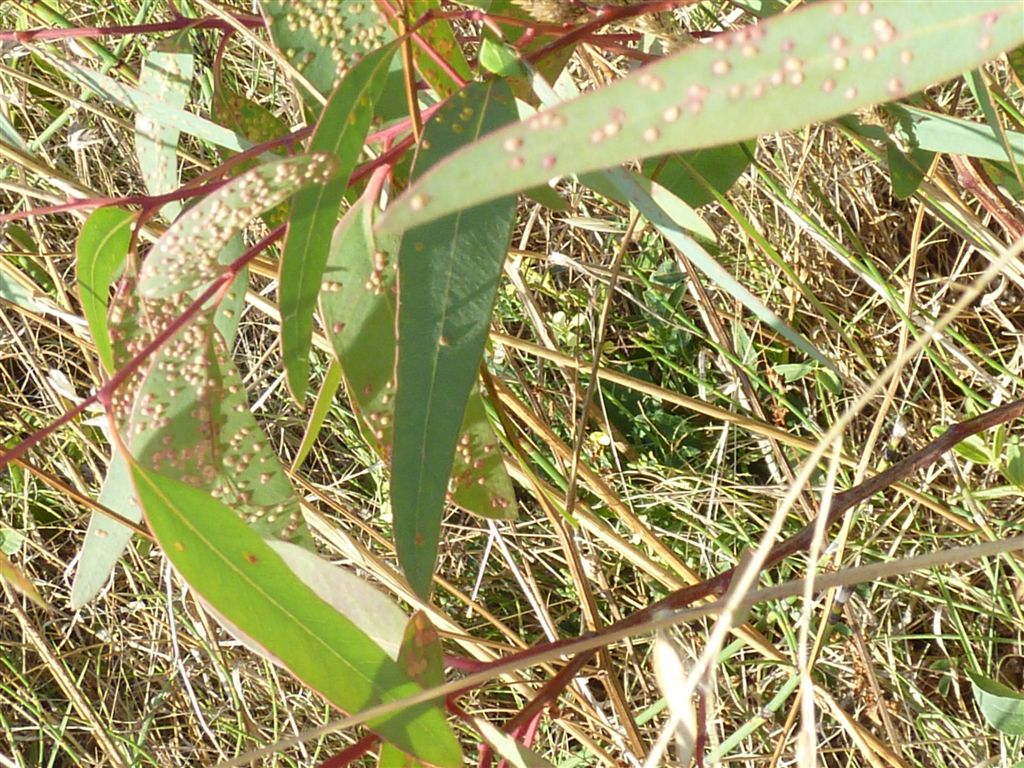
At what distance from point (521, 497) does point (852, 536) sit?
40 centimetres

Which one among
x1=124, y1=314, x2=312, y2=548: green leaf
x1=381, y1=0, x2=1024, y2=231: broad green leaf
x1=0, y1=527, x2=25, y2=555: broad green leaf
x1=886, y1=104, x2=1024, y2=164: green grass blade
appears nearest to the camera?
x1=381, y1=0, x2=1024, y2=231: broad green leaf

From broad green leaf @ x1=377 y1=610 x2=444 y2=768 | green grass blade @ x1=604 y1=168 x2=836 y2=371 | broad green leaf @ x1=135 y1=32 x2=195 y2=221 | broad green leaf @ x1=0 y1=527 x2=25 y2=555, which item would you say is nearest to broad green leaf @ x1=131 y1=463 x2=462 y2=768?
broad green leaf @ x1=377 y1=610 x2=444 y2=768

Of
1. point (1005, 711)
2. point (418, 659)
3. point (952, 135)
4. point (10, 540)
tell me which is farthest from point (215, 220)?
point (10, 540)

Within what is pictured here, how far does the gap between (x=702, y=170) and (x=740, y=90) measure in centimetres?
53

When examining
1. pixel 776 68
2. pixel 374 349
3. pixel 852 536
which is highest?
pixel 776 68

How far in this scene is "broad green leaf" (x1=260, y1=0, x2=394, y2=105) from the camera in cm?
78

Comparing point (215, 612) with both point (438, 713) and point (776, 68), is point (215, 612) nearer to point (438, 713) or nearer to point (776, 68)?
point (438, 713)

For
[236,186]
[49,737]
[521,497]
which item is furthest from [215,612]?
[49,737]

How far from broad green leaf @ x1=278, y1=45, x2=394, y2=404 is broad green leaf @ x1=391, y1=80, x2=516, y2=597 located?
0.05 meters

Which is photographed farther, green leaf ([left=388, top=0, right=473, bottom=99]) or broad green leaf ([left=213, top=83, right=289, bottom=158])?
broad green leaf ([left=213, top=83, right=289, bottom=158])

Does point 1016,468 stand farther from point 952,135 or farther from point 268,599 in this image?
point 268,599

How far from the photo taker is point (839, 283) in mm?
1395

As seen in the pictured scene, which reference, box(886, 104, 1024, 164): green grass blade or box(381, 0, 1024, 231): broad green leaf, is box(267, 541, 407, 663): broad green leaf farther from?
box(886, 104, 1024, 164): green grass blade

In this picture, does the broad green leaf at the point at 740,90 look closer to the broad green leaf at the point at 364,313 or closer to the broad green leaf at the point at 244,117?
the broad green leaf at the point at 364,313
